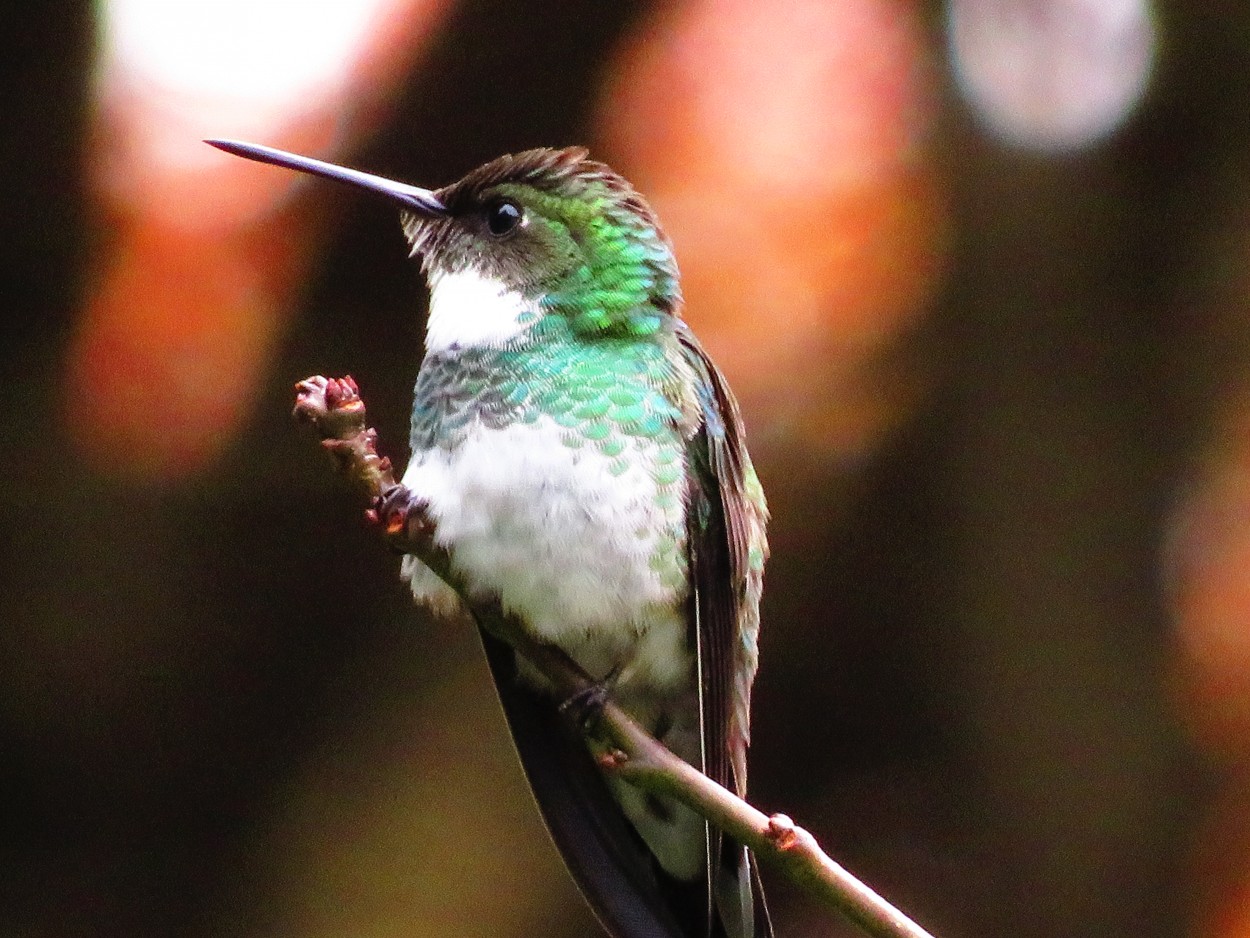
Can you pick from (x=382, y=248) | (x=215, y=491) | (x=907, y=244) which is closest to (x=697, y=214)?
(x=907, y=244)

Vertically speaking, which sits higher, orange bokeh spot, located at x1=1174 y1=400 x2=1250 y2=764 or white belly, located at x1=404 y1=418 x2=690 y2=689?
white belly, located at x1=404 y1=418 x2=690 y2=689

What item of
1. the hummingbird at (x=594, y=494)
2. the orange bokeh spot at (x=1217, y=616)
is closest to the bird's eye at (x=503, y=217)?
the hummingbird at (x=594, y=494)

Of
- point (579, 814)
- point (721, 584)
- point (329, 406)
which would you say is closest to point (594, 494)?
point (721, 584)

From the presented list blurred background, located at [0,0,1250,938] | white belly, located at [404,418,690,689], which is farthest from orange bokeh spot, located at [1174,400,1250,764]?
white belly, located at [404,418,690,689]

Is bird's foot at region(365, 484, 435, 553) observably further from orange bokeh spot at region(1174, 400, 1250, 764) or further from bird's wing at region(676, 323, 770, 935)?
orange bokeh spot at region(1174, 400, 1250, 764)

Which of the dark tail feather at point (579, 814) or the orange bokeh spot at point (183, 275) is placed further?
the orange bokeh spot at point (183, 275)

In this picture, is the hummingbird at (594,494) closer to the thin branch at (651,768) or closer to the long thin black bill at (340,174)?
the long thin black bill at (340,174)

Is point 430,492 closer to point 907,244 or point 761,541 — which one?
point 761,541

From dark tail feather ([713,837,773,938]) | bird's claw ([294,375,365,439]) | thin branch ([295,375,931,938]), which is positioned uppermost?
bird's claw ([294,375,365,439])

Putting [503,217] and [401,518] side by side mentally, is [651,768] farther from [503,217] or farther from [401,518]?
[503,217]
